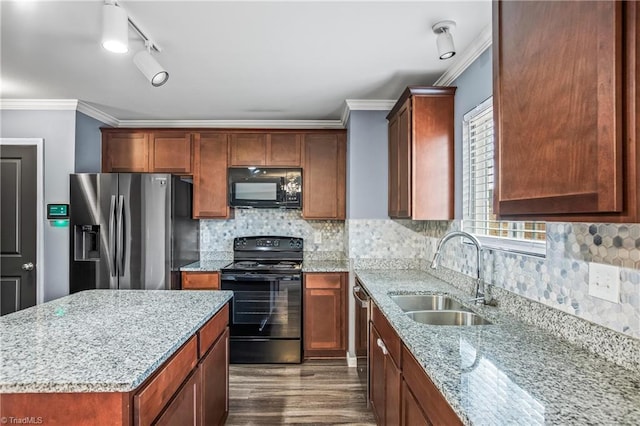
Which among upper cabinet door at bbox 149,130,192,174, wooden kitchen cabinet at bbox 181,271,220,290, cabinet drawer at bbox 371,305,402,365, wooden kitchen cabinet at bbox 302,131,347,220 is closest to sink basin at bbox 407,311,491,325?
cabinet drawer at bbox 371,305,402,365

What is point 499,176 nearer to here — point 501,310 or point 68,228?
point 501,310

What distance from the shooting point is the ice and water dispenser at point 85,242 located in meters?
3.22

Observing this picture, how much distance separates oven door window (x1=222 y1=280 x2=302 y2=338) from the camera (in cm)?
335

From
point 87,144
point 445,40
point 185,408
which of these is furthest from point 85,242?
point 445,40

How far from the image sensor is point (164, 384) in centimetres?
130

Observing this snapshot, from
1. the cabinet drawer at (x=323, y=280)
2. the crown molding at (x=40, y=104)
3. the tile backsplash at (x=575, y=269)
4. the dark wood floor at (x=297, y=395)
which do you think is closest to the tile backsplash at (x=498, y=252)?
the tile backsplash at (x=575, y=269)

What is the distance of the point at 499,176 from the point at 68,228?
143 inches

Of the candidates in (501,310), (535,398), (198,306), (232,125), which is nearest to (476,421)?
(535,398)

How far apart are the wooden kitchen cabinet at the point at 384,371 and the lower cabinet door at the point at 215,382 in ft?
3.01

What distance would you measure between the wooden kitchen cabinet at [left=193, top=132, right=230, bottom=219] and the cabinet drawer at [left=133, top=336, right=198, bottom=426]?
7.45ft

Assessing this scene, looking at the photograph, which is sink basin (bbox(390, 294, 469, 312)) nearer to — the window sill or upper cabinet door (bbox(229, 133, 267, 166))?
the window sill

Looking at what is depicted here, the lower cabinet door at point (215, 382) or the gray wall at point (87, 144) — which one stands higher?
the gray wall at point (87, 144)

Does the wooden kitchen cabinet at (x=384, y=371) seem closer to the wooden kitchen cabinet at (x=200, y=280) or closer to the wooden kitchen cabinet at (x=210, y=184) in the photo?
the wooden kitchen cabinet at (x=200, y=280)

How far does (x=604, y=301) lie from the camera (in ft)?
3.96
